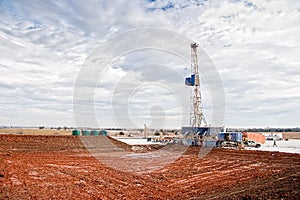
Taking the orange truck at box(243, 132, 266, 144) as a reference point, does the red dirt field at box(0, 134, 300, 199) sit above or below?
below

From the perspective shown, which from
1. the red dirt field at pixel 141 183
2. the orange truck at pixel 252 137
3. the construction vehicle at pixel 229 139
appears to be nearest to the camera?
the red dirt field at pixel 141 183

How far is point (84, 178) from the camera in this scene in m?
17.5

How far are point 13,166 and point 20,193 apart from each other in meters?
5.31

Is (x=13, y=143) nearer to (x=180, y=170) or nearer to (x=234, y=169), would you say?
(x=180, y=170)

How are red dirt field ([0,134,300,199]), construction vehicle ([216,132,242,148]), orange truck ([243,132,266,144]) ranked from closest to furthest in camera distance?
red dirt field ([0,134,300,199])
construction vehicle ([216,132,242,148])
orange truck ([243,132,266,144])

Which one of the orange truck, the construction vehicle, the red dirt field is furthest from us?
the orange truck

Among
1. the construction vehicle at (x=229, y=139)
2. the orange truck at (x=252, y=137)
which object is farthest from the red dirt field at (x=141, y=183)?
the orange truck at (x=252, y=137)

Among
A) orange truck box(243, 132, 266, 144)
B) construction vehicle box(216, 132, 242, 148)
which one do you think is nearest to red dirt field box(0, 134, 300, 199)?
construction vehicle box(216, 132, 242, 148)

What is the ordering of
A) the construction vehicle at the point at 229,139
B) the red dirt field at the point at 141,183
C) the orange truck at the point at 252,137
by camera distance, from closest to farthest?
the red dirt field at the point at 141,183
the construction vehicle at the point at 229,139
the orange truck at the point at 252,137

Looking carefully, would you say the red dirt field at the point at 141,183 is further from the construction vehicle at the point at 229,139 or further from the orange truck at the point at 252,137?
the orange truck at the point at 252,137

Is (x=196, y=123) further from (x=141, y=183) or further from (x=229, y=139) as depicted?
(x=141, y=183)

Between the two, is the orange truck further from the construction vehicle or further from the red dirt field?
the red dirt field

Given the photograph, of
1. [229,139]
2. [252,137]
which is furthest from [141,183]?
[252,137]

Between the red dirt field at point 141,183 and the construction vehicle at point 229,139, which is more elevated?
the construction vehicle at point 229,139
